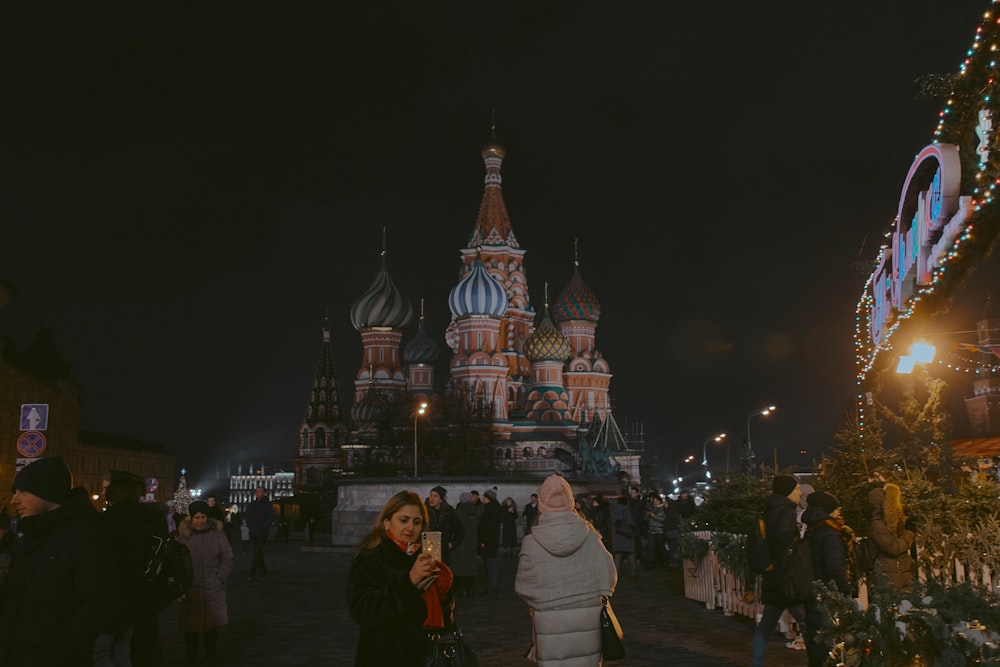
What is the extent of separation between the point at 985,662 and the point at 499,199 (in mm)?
77345

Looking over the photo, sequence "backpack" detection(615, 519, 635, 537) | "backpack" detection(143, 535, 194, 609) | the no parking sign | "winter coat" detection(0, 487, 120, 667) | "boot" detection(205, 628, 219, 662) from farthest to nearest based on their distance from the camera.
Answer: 1. "backpack" detection(615, 519, 635, 537)
2. the no parking sign
3. "boot" detection(205, 628, 219, 662)
4. "backpack" detection(143, 535, 194, 609)
5. "winter coat" detection(0, 487, 120, 667)

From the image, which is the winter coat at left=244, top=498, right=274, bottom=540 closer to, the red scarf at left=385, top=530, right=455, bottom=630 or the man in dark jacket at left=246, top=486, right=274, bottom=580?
the man in dark jacket at left=246, top=486, right=274, bottom=580

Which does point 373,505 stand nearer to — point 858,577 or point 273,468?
point 858,577

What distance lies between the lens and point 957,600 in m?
4.92

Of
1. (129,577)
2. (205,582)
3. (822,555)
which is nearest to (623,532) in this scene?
(205,582)

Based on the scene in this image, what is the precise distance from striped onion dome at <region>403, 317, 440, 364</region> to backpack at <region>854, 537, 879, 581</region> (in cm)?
7298

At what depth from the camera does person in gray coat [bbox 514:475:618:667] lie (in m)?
5.36

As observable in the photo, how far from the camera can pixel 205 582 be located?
8.95 metres

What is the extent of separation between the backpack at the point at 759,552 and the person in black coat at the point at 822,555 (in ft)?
1.54

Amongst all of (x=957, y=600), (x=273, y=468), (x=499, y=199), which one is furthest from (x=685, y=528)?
(x=273, y=468)

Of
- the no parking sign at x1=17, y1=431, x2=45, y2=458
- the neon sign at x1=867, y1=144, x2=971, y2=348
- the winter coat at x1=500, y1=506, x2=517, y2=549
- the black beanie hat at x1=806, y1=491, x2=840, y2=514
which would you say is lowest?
the winter coat at x1=500, y1=506, x2=517, y2=549

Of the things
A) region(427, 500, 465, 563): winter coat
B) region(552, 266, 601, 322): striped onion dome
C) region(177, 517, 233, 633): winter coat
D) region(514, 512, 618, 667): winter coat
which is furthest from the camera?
region(552, 266, 601, 322): striped onion dome

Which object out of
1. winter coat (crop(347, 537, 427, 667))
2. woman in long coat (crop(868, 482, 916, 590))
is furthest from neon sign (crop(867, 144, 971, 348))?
winter coat (crop(347, 537, 427, 667))

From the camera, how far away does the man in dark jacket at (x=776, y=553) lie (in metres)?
7.26
